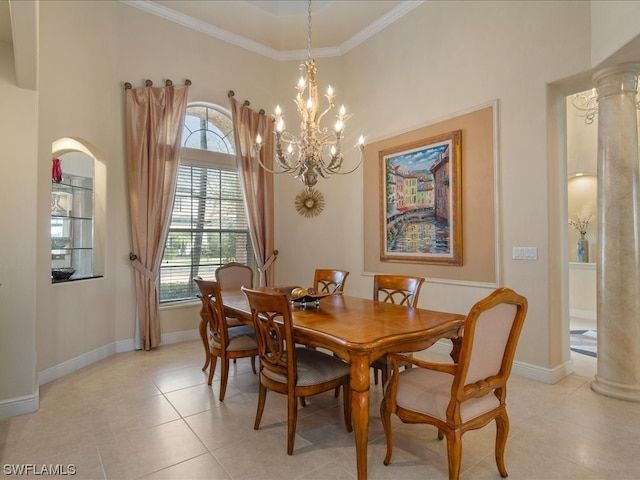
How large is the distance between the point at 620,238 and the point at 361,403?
2.63 m

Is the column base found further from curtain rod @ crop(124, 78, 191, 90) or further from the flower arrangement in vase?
curtain rod @ crop(124, 78, 191, 90)

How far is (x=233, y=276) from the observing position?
405 centimetres

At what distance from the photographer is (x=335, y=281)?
3555mm

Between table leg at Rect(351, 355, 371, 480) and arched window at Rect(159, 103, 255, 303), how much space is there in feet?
11.4

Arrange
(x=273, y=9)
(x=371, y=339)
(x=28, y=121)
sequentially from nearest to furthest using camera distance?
(x=371, y=339), (x=28, y=121), (x=273, y=9)

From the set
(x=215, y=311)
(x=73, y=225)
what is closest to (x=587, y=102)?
(x=215, y=311)

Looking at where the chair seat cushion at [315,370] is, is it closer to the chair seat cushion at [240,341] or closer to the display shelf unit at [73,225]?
the chair seat cushion at [240,341]

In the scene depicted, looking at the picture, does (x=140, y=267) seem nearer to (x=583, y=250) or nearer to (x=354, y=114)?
(x=354, y=114)

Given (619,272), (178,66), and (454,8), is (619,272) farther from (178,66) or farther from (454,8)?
(178,66)

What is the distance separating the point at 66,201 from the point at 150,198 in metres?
0.81

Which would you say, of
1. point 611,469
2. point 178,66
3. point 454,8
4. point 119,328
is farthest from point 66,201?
point 611,469

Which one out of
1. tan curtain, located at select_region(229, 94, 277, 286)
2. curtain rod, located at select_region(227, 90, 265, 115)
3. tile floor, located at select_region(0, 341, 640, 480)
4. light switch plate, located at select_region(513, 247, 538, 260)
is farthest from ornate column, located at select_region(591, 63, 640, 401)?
curtain rod, located at select_region(227, 90, 265, 115)

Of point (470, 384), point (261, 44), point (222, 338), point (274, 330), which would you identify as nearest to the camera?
point (470, 384)

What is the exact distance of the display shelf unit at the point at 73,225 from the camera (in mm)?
3520
